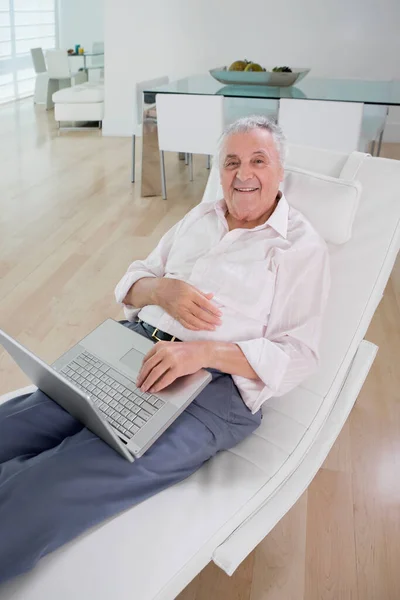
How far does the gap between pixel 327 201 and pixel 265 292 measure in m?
0.43

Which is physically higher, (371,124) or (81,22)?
(81,22)

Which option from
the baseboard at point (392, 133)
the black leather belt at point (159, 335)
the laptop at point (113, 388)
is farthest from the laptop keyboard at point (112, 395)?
the baseboard at point (392, 133)

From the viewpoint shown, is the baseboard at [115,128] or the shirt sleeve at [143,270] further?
the baseboard at [115,128]

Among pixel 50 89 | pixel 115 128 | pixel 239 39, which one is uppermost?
pixel 239 39

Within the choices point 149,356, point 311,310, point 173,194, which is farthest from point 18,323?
point 173,194

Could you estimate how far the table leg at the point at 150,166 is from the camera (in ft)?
13.3

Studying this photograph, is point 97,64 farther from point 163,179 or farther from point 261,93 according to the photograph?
point 261,93

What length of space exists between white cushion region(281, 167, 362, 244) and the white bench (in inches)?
192

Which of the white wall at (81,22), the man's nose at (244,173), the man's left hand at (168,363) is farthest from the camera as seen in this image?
the white wall at (81,22)

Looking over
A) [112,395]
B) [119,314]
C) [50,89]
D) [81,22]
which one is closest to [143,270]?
[112,395]

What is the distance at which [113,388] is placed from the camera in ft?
4.12

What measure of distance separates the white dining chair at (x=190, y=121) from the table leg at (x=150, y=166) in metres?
0.17

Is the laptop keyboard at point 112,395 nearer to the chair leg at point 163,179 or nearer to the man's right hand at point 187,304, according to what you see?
the man's right hand at point 187,304

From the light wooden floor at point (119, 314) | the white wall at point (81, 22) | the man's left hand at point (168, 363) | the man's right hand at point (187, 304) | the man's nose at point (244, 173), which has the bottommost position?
the light wooden floor at point (119, 314)
